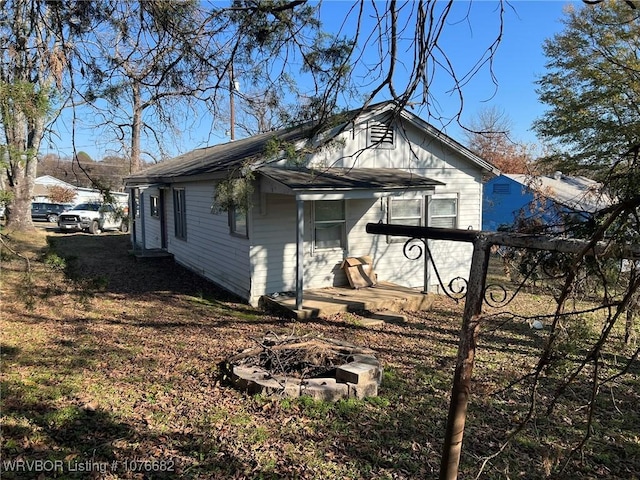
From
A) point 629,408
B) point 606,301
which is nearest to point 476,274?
point 606,301

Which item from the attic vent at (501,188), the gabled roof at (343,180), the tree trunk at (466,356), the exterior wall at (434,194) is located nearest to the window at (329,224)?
the exterior wall at (434,194)

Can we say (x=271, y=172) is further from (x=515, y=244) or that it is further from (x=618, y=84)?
(x=618, y=84)

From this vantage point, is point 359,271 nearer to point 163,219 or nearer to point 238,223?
point 238,223

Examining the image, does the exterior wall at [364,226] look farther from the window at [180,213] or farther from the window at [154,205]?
the window at [154,205]

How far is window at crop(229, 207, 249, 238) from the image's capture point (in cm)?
1000

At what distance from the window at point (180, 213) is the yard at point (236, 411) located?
602 centimetres

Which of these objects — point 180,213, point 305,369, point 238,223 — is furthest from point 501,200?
point 305,369

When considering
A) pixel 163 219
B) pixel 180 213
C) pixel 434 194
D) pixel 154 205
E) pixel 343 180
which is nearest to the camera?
pixel 343 180

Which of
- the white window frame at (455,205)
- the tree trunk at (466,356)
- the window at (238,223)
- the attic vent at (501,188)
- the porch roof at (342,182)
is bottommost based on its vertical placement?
the tree trunk at (466,356)

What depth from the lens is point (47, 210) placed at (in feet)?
104

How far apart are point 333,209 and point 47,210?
28.0 m

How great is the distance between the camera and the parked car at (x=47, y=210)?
31.5 metres

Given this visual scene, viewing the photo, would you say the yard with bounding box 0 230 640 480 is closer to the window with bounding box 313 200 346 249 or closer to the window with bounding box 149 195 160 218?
the window with bounding box 313 200 346 249

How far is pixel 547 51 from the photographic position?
18.1 m
